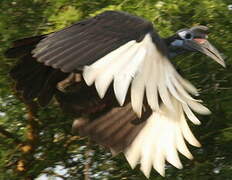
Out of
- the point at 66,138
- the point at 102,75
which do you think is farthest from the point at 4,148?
the point at 102,75

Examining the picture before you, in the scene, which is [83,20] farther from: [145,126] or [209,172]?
[209,172]

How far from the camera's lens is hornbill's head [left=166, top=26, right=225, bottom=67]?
15.5 feet

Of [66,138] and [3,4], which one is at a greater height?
[3,4]

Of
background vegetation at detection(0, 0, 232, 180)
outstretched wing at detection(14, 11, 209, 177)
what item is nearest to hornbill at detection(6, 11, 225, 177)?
outstretched wing at detection(14, 11, 209, 177)

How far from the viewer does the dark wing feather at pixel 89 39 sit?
13.7 feet

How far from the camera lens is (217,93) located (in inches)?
195

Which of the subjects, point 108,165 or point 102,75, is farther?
point 108,165

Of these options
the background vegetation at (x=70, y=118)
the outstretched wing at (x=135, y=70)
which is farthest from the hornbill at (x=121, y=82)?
the background vegetation at (x=70, y=118)

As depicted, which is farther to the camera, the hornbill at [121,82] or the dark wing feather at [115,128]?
the dark wing feather at [115,128]

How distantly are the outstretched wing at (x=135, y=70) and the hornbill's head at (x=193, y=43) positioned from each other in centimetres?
42

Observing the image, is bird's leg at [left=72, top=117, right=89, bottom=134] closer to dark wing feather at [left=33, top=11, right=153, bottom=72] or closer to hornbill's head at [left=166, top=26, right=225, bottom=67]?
dark wing feather at [left=33, top=11, right=153, bottom=72]

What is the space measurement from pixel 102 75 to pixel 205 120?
1.21m

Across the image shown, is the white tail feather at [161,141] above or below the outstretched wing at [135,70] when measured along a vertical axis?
below

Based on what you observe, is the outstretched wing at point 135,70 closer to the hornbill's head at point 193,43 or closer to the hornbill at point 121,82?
the hornbill at point 121,82
